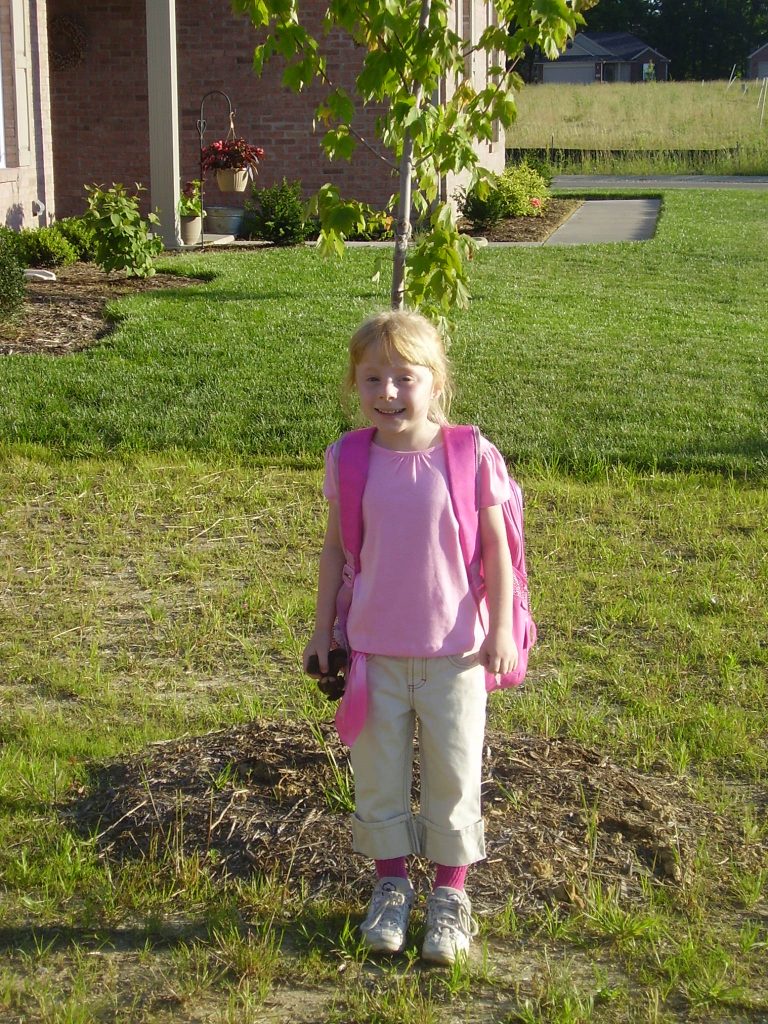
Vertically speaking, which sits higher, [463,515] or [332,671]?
[463,515]

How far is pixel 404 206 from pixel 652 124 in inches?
1711

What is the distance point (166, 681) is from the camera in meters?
4.21

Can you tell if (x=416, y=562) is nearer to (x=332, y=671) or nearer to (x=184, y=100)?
(x=332, y=671)

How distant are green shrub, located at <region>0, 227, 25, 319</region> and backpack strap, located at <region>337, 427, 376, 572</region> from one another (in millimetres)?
6983

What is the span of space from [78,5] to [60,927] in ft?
53.9

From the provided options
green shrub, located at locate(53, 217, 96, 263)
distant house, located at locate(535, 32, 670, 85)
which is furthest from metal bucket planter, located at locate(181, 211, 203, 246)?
distant house, located at locate(535, 32, 670, 85)

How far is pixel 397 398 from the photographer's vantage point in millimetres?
2713

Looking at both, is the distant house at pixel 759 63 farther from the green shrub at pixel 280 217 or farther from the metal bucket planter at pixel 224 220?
the green shrub at pixel 280 217

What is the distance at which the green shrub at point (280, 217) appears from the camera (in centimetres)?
1530

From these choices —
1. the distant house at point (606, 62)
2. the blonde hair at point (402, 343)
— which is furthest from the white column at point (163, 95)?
the distant house at point (606, 62)

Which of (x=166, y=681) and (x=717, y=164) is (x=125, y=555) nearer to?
(x=166, y=681)

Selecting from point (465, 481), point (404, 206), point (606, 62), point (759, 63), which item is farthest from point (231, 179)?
point (759, 63)

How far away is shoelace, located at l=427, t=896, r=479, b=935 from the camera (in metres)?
2.76

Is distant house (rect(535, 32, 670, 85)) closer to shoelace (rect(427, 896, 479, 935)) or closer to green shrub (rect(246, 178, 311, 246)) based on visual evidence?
green shrub (rect(246, 178, 311, 246))
